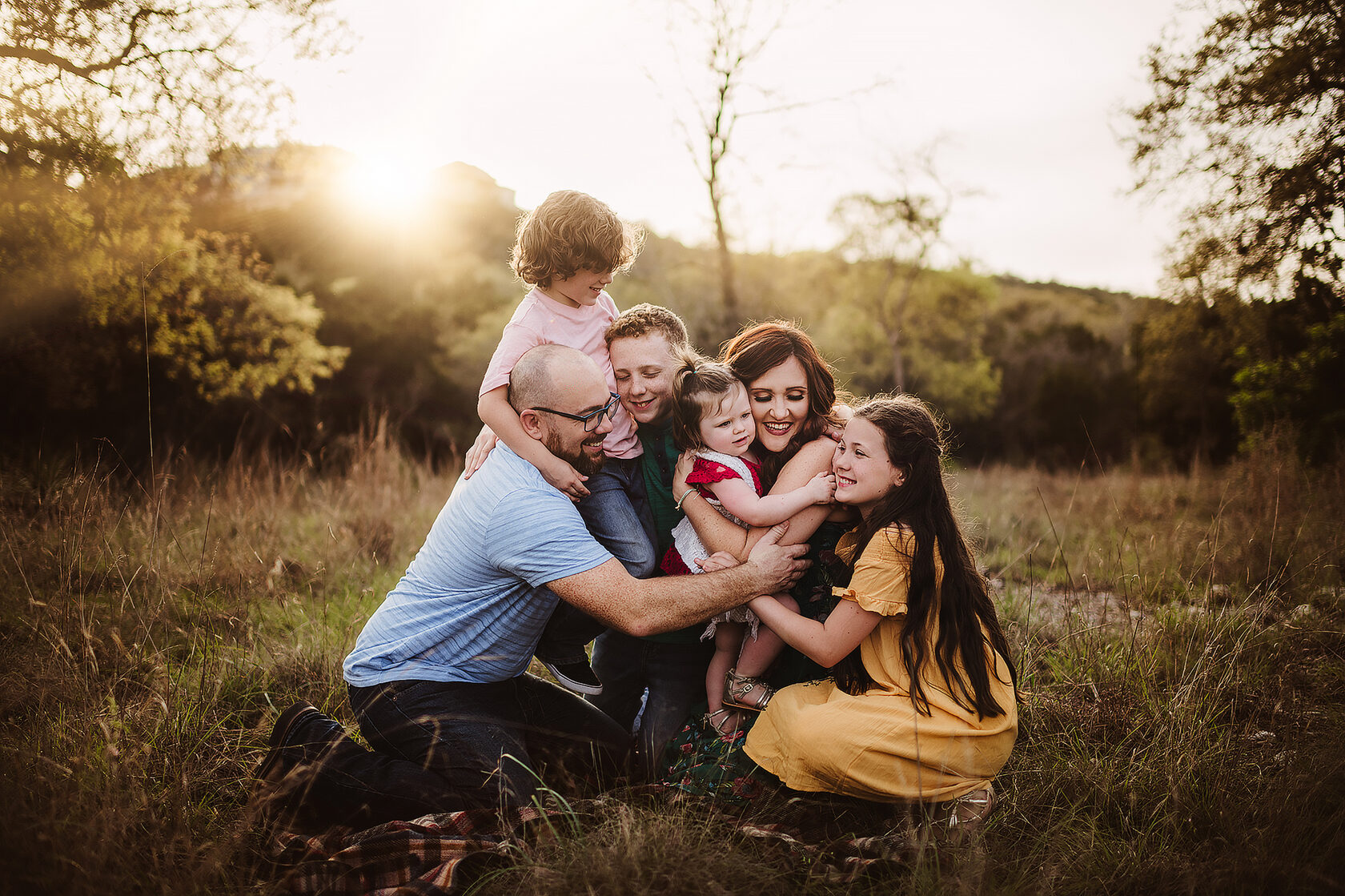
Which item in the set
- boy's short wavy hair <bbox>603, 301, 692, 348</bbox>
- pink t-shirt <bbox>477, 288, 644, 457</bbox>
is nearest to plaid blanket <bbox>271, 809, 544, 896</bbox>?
pink t-shirt <bbox>477, 288, 644, 457</bbox>

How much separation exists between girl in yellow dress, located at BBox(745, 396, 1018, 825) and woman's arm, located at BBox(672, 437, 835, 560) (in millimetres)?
157

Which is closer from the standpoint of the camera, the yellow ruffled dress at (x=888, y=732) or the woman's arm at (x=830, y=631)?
the yellow ruffled dress at (x=888, y=732)

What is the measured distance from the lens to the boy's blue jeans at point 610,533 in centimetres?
306

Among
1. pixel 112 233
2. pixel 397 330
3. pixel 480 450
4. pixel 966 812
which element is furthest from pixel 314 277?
pixel 966 812

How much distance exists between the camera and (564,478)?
115 inches

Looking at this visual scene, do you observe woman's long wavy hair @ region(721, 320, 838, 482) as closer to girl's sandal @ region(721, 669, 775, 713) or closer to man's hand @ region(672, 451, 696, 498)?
man's hand @ region(672, 451, 696, 498)

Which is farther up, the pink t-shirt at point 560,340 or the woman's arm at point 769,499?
the pink t-shirt at point 560,340

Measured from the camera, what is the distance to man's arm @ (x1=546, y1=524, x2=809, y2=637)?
8.39 feet

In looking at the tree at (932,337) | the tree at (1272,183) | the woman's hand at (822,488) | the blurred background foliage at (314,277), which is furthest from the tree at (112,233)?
the tree at (932,337)

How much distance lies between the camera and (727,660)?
3082mm

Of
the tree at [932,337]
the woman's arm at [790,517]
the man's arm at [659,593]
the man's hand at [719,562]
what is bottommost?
the man's arm at [659,593]

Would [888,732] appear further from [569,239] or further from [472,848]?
[569,239]

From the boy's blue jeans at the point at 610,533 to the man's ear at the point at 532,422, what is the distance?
1.04 ft

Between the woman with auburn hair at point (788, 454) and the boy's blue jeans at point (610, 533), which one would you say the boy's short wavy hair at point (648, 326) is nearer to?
the woman with auburn hair at point (788, 454)
